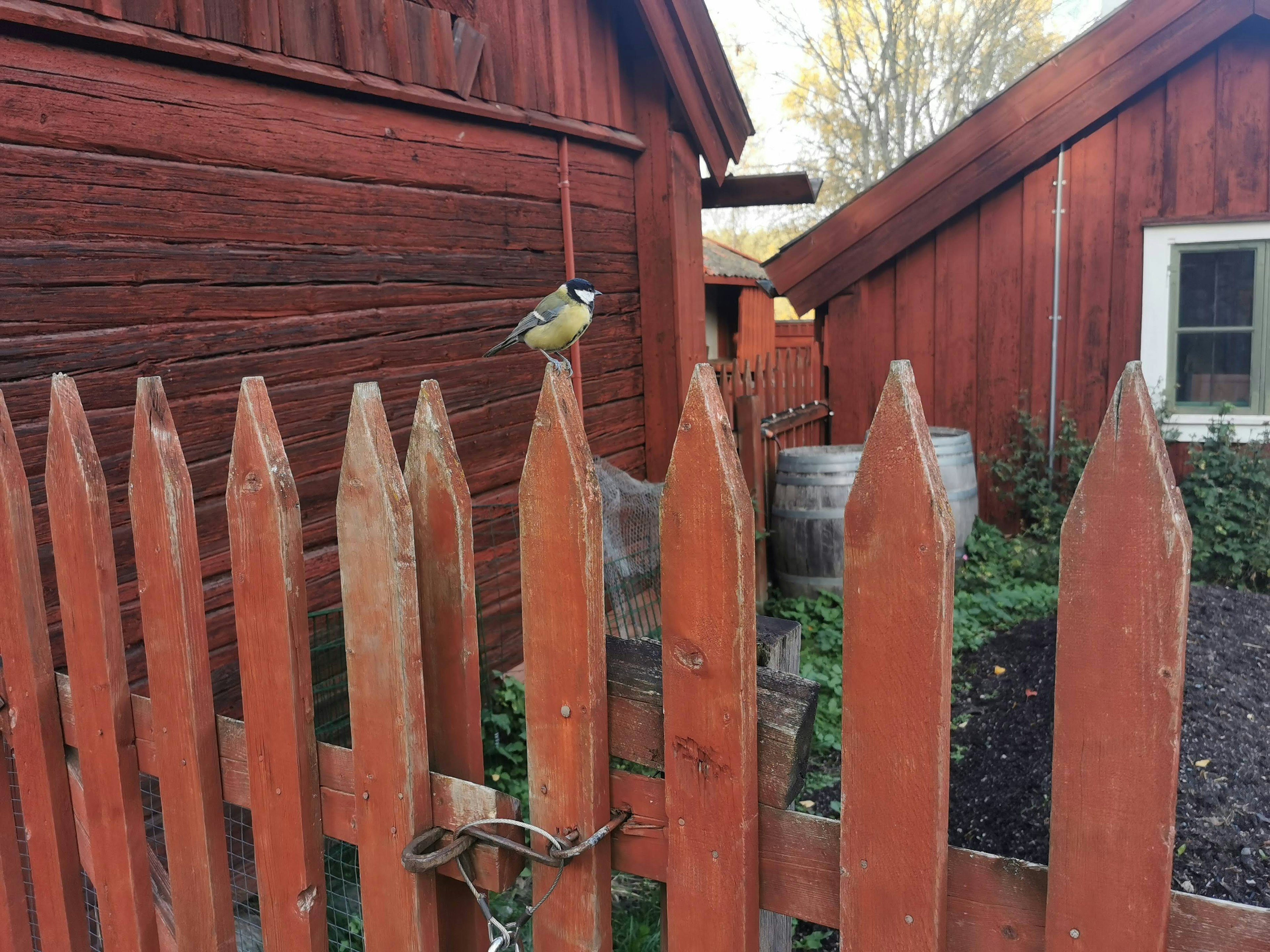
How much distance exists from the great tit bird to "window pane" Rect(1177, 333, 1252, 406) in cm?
646

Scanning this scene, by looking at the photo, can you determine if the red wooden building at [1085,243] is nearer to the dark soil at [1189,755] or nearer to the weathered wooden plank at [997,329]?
the weathered wooden plank at [997,329]

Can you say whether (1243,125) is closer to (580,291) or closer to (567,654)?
(580,291)

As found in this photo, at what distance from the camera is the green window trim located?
24.8 feet

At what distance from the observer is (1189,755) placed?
364 centimetres

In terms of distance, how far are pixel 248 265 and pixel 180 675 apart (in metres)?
2.40

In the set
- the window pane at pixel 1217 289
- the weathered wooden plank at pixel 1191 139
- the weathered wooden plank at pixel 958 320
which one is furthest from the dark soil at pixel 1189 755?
the weathered wooden plank at pixel 1191 139

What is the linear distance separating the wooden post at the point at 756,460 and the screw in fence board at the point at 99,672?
207 inches

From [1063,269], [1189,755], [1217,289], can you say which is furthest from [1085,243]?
[1189,755]

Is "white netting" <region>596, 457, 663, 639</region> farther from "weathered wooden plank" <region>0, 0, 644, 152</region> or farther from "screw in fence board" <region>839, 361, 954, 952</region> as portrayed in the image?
"screw in fence board" <region>839, 361, 954, 952</region>

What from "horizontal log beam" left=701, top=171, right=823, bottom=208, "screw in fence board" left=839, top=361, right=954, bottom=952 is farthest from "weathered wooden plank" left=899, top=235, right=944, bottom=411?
"screw in fence board" left=839, top=361, right=954, bottom=952

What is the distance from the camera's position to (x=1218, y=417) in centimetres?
775

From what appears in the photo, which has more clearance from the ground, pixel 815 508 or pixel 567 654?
pixel 567 654

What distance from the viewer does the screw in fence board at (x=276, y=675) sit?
144 cm

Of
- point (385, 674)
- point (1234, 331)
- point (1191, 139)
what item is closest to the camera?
point (385, 674)
